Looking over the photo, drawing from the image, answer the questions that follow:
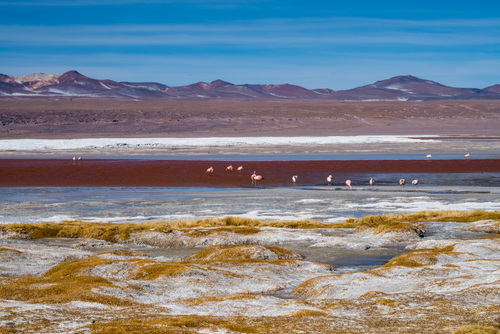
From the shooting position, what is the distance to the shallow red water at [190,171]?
41.5 m

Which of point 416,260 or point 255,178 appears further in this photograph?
point 255,178

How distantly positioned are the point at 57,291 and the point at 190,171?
110 feet

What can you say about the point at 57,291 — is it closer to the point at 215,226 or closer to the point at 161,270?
the point at 161,270

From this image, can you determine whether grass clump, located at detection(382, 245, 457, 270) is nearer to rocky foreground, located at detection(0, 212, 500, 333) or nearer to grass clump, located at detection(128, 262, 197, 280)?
rocky foreground, located at detection(0, 212, 500, 333)

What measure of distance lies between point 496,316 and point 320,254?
32.6 feet

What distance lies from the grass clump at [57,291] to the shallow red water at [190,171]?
26.1 m

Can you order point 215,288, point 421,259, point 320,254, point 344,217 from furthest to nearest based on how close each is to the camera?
point 344,217
point 320,254
point 421,259
point 215,288

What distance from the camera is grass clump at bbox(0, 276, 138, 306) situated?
12266 mm

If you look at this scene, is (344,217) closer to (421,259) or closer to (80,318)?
(421,259)

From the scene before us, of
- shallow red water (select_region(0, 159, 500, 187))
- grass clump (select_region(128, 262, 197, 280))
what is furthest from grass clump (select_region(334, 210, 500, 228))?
shallow red water (select_region(0, 159, 500, 187))

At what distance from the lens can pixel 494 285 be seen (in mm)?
12812

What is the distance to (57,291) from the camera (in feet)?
42.3

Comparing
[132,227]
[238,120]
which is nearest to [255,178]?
[132,227]

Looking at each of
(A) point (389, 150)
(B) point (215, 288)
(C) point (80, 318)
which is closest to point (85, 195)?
(B) point (215, 288)
